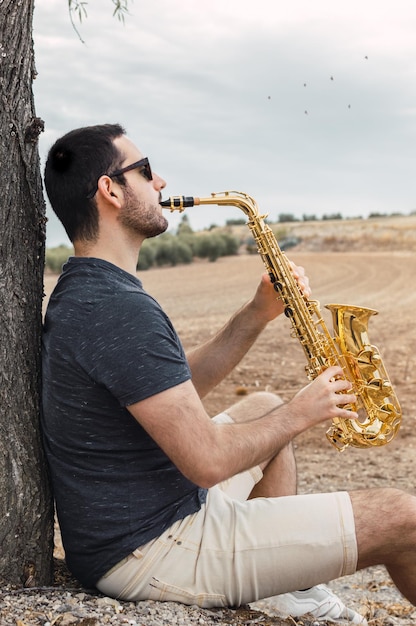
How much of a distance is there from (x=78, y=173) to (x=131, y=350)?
78 centimetres

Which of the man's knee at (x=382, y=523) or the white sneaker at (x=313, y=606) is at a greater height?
the man's knee at (x=382, y=523)

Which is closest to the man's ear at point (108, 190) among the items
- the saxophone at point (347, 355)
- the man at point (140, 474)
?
the man at point (140, 474)

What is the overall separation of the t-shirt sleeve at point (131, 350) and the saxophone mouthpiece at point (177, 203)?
0.69 m

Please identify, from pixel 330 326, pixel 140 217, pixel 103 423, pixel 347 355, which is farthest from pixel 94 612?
pixel 330 326

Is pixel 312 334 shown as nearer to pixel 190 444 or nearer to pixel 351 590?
pixel 190 444

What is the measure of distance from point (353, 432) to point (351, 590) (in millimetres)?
1379

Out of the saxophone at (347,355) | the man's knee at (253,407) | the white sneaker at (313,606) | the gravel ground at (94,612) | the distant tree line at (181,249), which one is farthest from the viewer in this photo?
the distant tree line at (181,249)

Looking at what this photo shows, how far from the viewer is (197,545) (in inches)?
120

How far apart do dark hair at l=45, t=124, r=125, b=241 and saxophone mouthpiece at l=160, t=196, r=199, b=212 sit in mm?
349

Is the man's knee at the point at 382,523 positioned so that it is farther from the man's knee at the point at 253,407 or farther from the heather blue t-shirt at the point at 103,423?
the man's knee at the point at 253,407

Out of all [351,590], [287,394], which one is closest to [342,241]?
[287,394]

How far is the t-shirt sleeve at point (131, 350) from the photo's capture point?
2.77 meters

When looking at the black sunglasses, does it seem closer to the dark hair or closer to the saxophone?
the dark hair

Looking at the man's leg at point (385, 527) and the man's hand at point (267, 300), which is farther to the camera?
the man's hand at point (267, 300)
